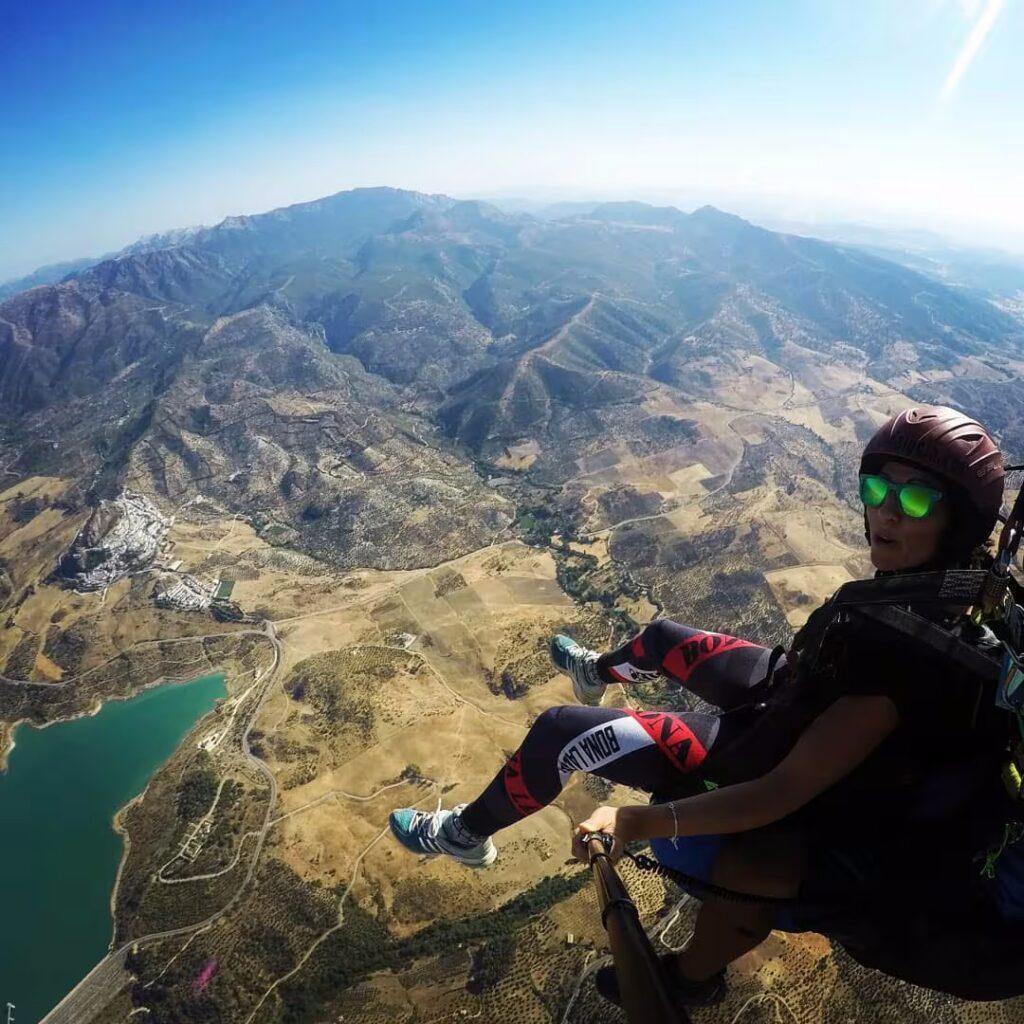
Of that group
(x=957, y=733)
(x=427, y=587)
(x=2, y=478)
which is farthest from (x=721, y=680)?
(x=2, y=478)

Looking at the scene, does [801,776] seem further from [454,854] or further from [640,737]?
[454,854]

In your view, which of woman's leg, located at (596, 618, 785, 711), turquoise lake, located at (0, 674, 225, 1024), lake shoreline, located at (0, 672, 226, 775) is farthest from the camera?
lake shoreline, located at (0, 672, 226, 775)

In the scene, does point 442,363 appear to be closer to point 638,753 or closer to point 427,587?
point 427,587

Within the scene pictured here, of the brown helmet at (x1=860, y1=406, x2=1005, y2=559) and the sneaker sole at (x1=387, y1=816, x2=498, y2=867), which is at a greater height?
the brown helmet at (x1=860, y1=406, x2=1005, y2=559)

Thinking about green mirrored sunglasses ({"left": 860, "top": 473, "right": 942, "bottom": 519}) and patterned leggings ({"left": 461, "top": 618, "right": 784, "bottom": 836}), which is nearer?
green mirrored sunglasses ({"left": 860, "top": 473, "right": 942, "bottom": 519})

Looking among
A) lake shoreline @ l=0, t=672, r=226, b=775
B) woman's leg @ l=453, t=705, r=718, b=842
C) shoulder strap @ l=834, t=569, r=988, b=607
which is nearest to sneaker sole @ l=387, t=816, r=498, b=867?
woman's leg @ l=453, t=705, r=718, b=842

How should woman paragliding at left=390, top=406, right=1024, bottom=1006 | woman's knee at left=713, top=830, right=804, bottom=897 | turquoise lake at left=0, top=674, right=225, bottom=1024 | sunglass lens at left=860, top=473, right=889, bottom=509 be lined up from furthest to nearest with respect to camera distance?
turquoise lake at left=0, top=674, right=225, bottom=1024, woman's knee at left=713, top=830, right=804, bottom=897, sunglass lens at left=860, top=473, right=889, bottom=509, woman paragliding at left=390, top=406, right=1024, bottom=1006

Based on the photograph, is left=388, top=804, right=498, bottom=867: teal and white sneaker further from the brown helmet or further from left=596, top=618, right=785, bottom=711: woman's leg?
the brown helmet

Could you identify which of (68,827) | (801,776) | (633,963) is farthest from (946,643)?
(68,827)
